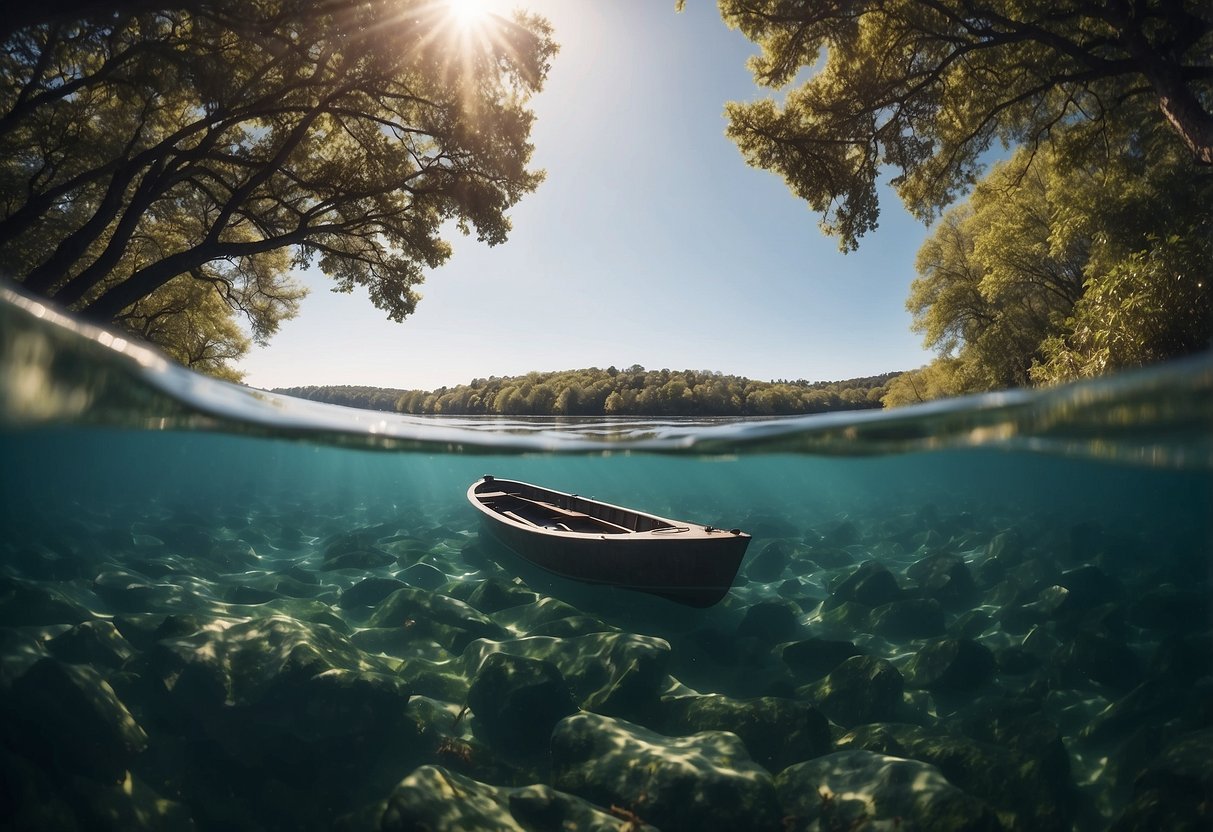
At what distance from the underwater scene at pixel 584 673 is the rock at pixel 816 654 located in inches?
1.4

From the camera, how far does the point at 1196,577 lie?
559 inches

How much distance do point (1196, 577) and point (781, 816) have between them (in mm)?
17309

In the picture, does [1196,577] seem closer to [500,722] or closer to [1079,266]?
[1079,266]

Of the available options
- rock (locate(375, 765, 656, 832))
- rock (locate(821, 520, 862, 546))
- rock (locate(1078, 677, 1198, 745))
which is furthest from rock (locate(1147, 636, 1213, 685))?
rock (locate(821, 520, 862, 546))

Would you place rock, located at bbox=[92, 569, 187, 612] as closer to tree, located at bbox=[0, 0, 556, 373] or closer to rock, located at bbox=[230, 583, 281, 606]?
→ rock, located at bbox=[230, 583, 281, 606]

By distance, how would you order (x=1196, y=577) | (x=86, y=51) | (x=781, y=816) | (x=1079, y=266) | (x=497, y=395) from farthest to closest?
(x=497, y=395) → (x=1079, y=266) → (x=1196, y=577) → (x=86, y=51) → (x=781, y=816)

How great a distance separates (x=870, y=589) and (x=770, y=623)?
323 centimetres

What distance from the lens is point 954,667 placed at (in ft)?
26.1

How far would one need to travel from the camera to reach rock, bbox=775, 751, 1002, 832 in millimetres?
4523

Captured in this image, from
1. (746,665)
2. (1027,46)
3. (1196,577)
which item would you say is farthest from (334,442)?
(1196,577)

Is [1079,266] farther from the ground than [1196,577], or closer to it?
farther from the ground

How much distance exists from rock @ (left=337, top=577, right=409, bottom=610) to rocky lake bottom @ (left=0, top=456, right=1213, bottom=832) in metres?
0.05

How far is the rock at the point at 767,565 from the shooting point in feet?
45.4

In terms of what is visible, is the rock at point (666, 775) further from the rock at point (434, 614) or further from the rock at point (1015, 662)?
the rock at point (1015, 662)
